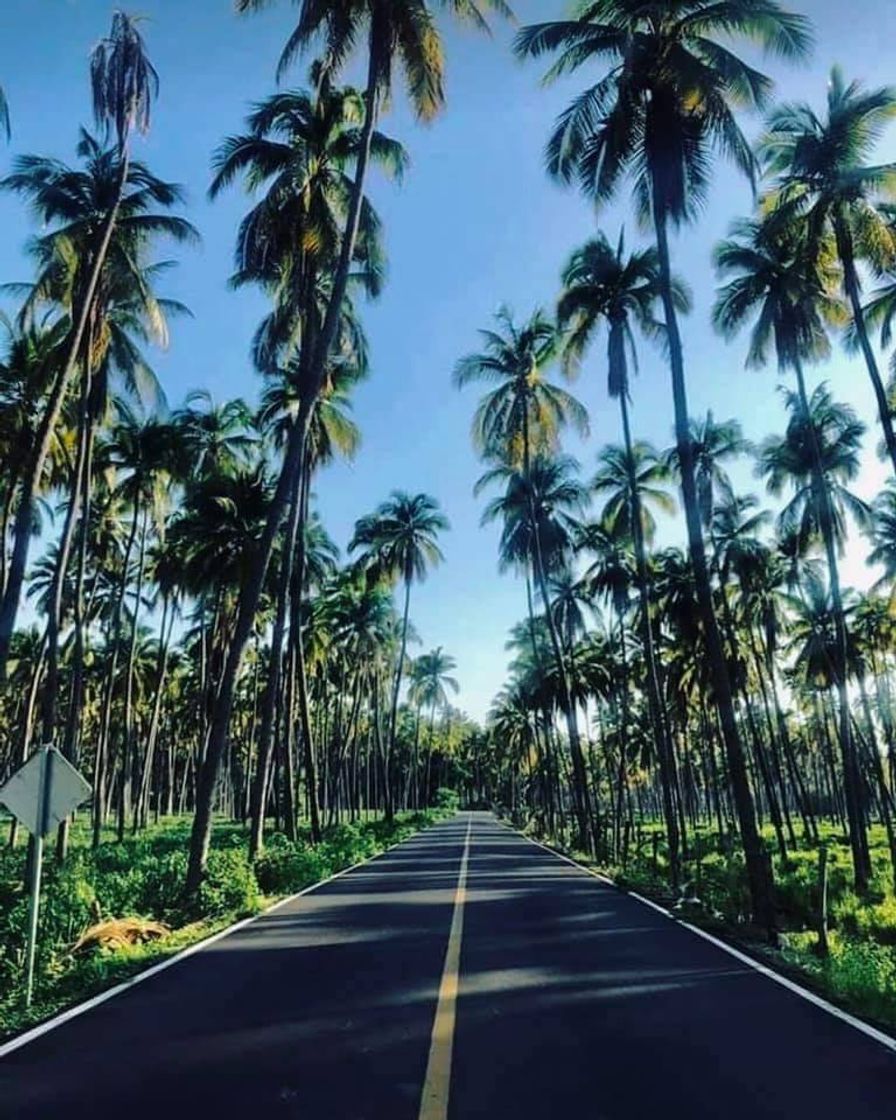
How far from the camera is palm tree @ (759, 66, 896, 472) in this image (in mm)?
18297

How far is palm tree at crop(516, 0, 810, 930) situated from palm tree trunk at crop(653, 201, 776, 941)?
0.03 metres

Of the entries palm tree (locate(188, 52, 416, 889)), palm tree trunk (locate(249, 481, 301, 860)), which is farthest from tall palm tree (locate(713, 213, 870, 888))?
palm tree trunk (locate(249, 481, 301, 860))

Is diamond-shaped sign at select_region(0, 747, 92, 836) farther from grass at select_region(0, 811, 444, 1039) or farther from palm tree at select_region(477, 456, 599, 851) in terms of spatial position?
palm tree at select_region(477, 456, 599, 851)

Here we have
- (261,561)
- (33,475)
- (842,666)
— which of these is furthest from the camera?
(842,666)

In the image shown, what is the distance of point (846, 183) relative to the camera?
60.3ft

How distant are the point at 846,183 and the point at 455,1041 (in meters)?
18.2

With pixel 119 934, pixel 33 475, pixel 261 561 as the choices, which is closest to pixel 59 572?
pixel 33 475

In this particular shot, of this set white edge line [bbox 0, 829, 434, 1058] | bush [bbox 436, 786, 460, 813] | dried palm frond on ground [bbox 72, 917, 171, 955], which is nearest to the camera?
white edge line [bbox 0, 829, 434, 1058]

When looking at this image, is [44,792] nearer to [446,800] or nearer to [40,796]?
[40,796]

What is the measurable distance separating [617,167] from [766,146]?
5.10 metres

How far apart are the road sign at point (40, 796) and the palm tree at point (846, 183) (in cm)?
1648

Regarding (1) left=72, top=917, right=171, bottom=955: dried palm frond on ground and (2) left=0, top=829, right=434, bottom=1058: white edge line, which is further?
(1) left=72, top=917, right=171, bottom=955: dried palm frond on ground

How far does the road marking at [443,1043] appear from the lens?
516cm

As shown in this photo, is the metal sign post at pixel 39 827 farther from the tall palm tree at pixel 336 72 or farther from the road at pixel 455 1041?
the tall palm tree at pixel 336 72
